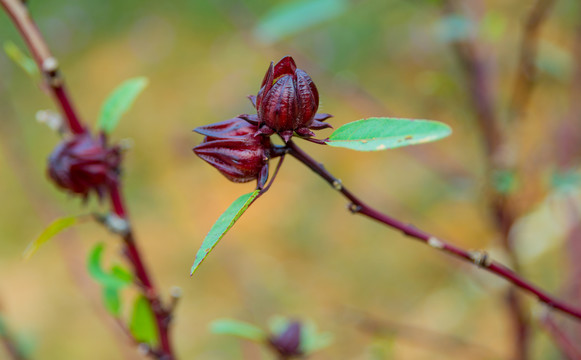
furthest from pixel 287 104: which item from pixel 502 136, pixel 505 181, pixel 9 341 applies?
pixel 502 136

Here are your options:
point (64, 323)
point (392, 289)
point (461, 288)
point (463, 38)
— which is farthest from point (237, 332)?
point (64, 323)

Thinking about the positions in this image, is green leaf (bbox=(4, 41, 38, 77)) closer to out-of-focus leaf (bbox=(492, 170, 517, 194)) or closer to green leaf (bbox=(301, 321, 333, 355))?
green leaf (bbox=(301, 321, 333, 355))

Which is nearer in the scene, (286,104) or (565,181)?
(286,104)

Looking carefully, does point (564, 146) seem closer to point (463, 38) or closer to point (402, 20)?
point (463, 38)

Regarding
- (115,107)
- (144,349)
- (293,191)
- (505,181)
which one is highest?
(293,191)

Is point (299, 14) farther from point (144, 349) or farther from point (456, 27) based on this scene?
point (144, 349)

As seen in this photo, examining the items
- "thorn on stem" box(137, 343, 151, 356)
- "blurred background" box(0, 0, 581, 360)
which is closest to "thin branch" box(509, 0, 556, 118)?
"blurred background" box(0, 0, 581, 360)
